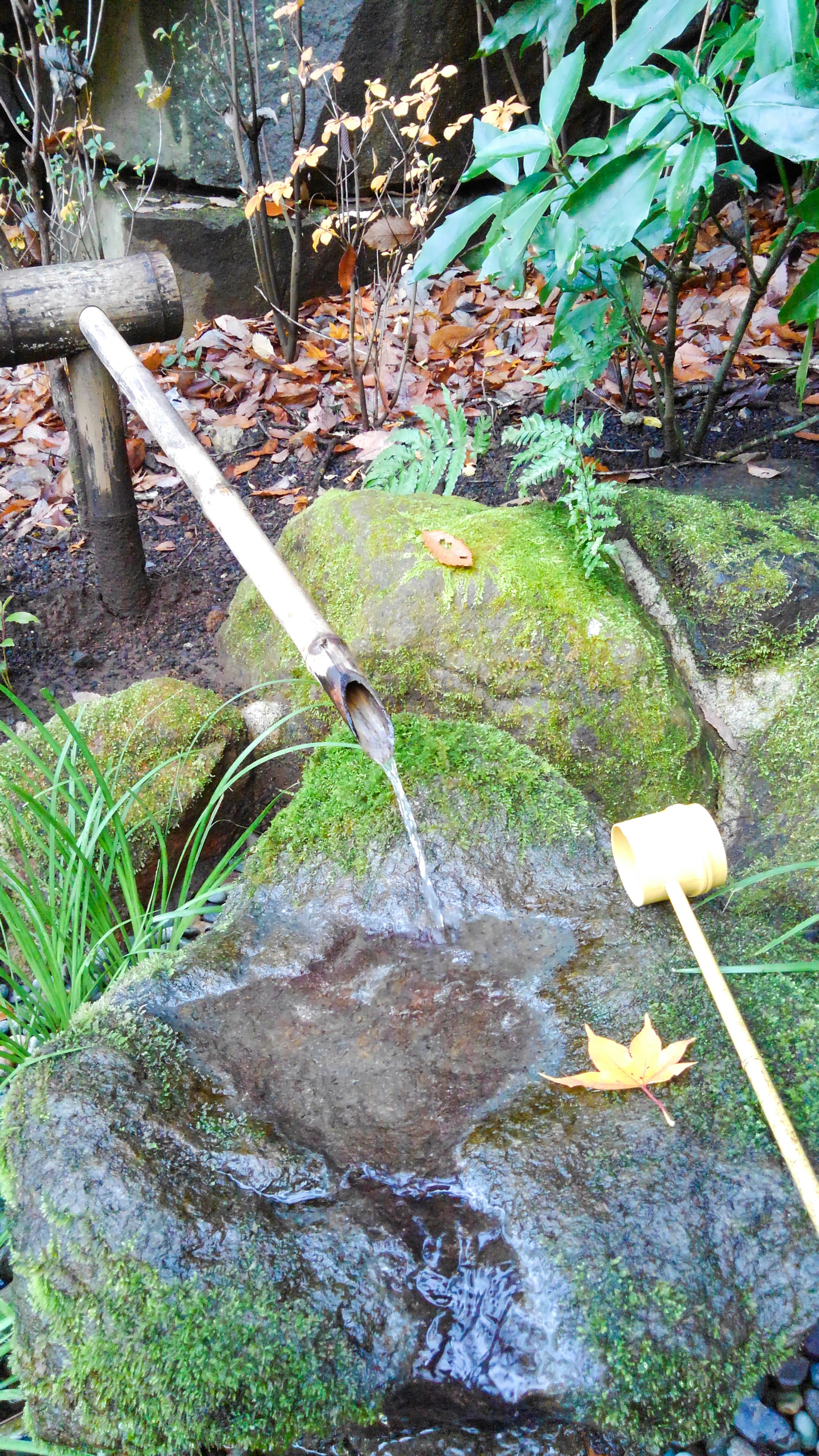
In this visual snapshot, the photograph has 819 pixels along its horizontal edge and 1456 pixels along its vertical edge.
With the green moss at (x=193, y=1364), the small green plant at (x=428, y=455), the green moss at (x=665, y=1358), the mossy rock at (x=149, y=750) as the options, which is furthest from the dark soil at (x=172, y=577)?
the green moss at (x=665, y=1358)

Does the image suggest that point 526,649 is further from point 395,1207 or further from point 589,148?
point 395,1207

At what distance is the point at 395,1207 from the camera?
1.56 metres

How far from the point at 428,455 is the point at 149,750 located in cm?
144

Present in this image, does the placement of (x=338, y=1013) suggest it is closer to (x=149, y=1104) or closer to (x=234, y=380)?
(x=149, y=1104)

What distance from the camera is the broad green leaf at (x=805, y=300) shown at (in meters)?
2.45

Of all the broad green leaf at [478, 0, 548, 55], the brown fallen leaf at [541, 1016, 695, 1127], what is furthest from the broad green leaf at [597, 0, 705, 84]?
the brown fallen leaf at [541, 1016, 695, 1127]

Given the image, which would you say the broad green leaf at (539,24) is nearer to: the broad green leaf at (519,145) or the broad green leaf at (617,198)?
the broad green leaf at (519,145)

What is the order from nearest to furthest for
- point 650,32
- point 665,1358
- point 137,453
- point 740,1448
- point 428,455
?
1. point 665,1358
2. point 740,1448
3. point 650,32
4. point 428,455
5. point 137,453

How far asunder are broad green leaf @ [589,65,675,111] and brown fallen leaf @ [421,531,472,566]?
1.09m

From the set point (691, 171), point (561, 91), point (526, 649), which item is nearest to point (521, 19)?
point (561, 91)

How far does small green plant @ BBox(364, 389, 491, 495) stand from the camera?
3318 mm

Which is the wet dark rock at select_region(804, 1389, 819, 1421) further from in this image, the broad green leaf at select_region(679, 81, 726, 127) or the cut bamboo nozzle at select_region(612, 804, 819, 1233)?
the broad green leaf at select_region(679, 81, 726, 127)

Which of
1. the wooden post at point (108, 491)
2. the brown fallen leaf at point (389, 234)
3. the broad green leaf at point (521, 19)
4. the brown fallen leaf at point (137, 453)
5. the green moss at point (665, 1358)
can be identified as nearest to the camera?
the green moss at point (665, 1358)

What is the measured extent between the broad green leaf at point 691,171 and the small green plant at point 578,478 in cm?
74
